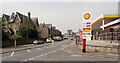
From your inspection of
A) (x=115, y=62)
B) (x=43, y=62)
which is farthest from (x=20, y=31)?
(x=115, y=62)

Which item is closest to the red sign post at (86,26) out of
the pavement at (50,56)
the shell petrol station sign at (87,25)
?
the shell petrol station sign at (87,25)

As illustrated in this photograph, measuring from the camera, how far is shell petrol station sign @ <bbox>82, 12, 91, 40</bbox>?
45.4 ft

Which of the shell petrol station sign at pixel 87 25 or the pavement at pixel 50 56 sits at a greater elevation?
the shell petrol station sign at pixel 87 25

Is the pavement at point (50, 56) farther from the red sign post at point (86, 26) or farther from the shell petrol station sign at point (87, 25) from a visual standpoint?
the shell petrol station sign at point (87, 25)

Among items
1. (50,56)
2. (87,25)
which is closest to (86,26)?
(87,25)

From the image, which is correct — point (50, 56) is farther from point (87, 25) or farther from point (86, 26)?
point (87, 25)

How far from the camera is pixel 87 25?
13930mm

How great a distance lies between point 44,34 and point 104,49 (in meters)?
58.1

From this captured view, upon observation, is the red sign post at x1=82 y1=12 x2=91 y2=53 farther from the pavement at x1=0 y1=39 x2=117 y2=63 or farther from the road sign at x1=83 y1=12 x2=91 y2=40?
the pavement at x1=0 y1=39 x2=117 y2=63

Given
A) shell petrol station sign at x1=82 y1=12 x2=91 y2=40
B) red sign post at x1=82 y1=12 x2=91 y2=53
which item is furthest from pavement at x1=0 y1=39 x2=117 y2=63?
shell petrol station sign at x1=82 y1=12 x2=91 y2=40

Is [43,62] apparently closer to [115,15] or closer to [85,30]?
[85,30]

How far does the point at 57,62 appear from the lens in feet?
29.2

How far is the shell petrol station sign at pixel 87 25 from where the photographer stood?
13.8 meters

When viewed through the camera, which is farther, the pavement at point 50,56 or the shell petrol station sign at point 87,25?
the shell petrol station sign at point 87,25
